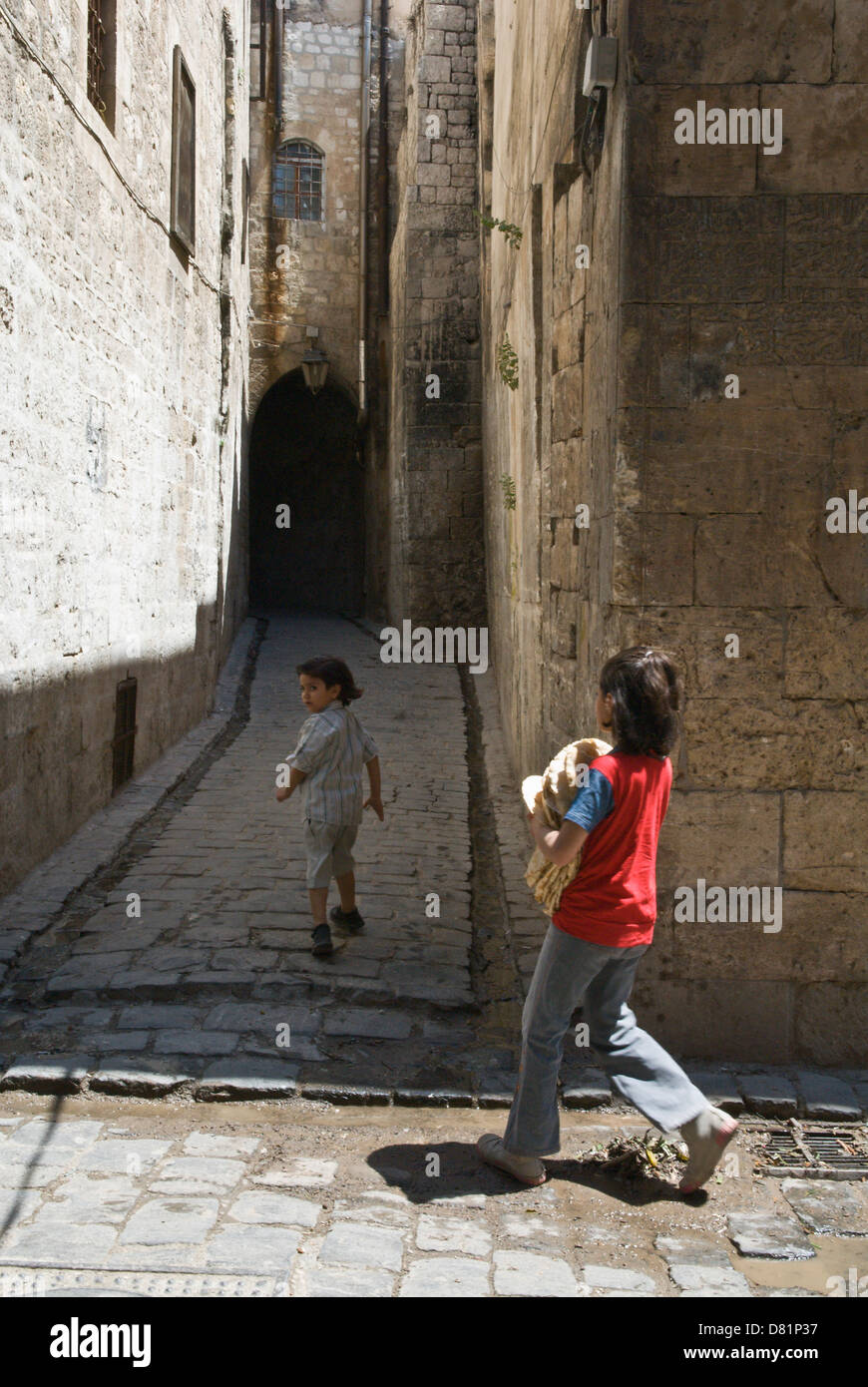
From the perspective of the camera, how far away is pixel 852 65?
4.11 meters

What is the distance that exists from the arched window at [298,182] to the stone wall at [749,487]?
1420 centimetres

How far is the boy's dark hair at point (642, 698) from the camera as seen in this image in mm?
3279

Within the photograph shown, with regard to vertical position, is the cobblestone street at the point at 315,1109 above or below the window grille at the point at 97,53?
below

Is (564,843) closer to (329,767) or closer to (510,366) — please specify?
(329,767)

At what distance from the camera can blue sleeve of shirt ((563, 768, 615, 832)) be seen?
10.6ft

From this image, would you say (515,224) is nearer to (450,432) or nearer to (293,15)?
(450,432)

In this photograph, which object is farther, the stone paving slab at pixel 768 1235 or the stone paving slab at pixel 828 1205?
the stone paving slab at pixel 828 1205

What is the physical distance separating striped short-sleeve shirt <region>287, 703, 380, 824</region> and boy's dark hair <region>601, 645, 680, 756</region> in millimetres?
2117

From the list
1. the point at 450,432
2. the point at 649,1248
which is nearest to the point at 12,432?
the point at 649,1248

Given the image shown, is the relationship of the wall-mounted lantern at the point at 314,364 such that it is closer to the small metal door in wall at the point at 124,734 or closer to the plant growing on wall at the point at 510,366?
the plant growing on wall at the point at 510,366

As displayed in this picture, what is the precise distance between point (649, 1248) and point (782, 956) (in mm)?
1354

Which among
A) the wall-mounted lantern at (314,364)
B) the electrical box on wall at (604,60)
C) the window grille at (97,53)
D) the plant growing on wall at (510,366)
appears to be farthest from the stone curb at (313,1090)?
the wall-mounted lantern at (314,364)
